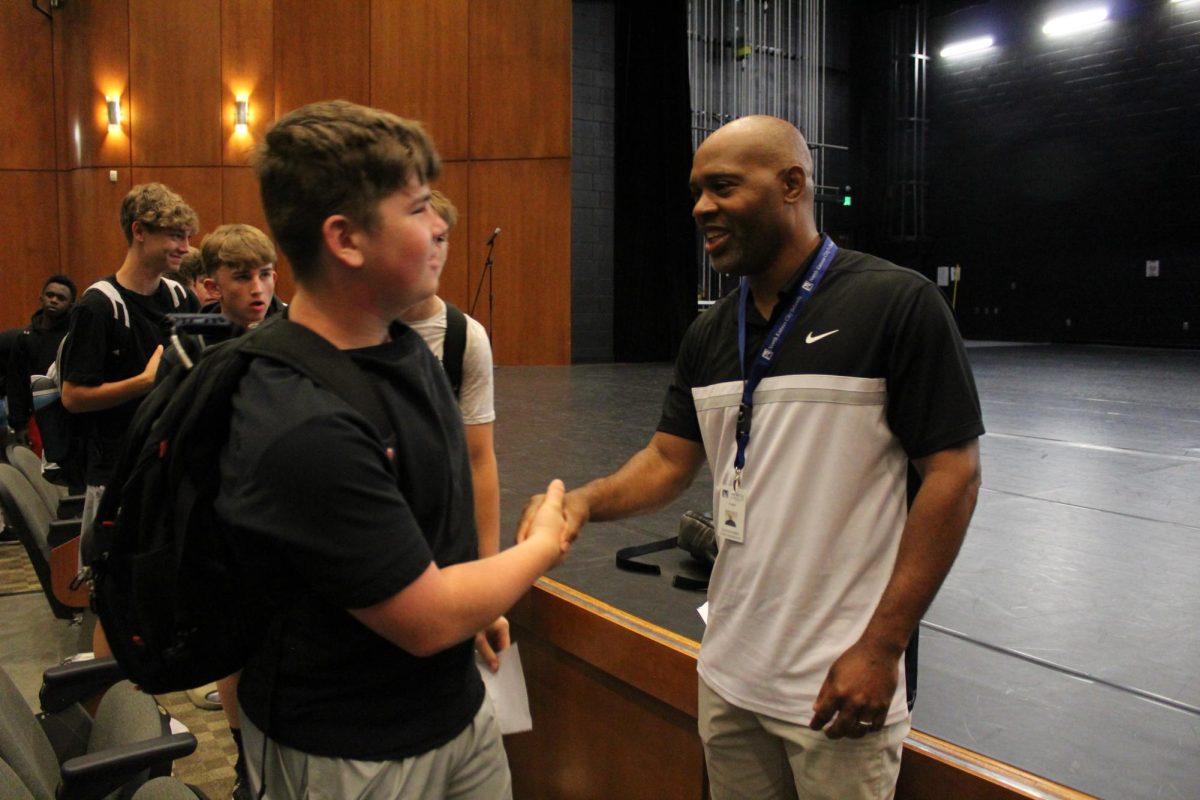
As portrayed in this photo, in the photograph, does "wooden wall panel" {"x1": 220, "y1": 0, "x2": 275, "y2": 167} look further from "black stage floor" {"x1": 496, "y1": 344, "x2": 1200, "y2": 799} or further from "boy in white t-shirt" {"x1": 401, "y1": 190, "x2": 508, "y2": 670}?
"boy in white t-shirt" {"x1": 401, "y1": 190, "x2": 508, "y2": 670}

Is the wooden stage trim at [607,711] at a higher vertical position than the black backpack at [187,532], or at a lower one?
lower

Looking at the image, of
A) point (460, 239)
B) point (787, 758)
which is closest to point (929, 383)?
point (787, 758)

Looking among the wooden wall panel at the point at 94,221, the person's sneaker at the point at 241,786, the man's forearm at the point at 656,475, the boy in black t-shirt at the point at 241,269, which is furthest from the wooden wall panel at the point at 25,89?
the man's forearm at the point at 656,475

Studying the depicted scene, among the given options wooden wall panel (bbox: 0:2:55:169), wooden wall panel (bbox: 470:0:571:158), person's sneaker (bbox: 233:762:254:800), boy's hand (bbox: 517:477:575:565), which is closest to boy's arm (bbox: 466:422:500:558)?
boy's hand (bbox: 517:477:575:565)

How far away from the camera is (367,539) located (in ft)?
2.69

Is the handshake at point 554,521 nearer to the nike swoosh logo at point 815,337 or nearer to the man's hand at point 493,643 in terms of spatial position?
the man's hand at point 493,643

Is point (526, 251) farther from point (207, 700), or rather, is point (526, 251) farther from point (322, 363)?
point (322, 363)

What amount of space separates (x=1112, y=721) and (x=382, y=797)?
123cm

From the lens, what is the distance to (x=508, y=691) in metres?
1.37

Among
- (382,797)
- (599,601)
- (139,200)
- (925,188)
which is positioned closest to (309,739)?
(382,797)

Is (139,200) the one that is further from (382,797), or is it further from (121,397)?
(382,797)

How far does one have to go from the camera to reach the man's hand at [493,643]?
1.33 meters

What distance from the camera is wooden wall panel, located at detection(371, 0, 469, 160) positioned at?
9312 mm

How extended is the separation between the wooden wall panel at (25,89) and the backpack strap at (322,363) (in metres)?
11.3
